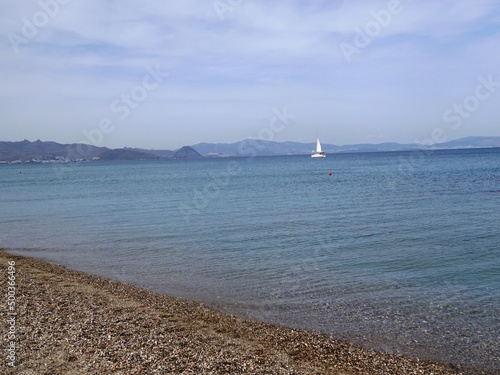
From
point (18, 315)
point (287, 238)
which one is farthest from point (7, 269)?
point (287, 238)

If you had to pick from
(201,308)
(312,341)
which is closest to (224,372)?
(312,341)

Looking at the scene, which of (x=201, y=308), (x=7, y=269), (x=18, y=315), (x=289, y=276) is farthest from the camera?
(x=7, y=269)

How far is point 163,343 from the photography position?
9953 mm

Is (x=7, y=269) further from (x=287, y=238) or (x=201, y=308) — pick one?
(x=287, y=238)

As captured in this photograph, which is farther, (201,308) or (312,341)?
(201,308)

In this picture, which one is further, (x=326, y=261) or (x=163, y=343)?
(x=326, y=261)

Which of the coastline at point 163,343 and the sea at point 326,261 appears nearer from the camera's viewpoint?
the coastline at point 163,343

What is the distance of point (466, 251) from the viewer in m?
19.5

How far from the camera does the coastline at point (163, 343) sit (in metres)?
8.82

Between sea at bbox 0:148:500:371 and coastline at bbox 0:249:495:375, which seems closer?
coastline at bbox 0:249:495:375

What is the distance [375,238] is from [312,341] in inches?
508

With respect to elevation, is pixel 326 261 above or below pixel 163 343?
below

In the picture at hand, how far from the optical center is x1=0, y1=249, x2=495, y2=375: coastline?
8820 mm

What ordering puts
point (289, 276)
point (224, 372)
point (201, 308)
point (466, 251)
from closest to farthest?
point (224, 372), point (201, 308), point (289, 276), point (466, 251)
